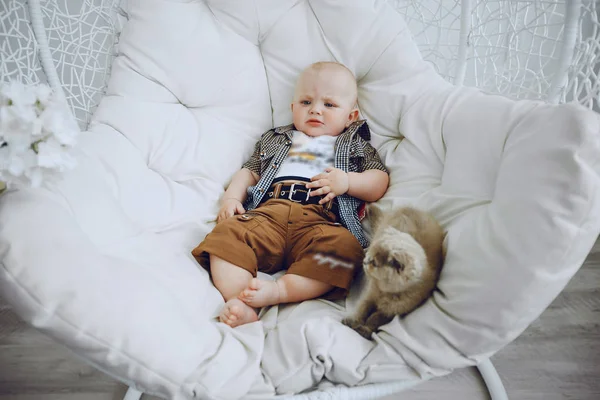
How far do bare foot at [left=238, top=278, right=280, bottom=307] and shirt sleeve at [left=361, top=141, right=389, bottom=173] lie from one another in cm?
42

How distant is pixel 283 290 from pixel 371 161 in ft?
1.40

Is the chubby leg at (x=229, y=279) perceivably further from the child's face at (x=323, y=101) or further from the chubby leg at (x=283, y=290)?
the child's face at (x=323, y=101)

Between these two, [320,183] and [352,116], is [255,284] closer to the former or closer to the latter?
[320,183]

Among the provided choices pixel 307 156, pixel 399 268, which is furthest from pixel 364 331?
pixel 307 156

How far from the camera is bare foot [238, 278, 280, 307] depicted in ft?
2.63

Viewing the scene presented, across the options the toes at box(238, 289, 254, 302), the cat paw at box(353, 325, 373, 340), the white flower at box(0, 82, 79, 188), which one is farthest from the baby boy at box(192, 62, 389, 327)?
the white flower at box(0, 82, 79, 188)

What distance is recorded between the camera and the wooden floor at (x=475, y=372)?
1.08 m

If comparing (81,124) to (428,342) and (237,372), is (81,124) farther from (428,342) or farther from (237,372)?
(428,342)

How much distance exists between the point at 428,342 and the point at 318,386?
0.18m

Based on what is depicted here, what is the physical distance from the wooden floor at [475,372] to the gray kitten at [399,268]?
0.48m

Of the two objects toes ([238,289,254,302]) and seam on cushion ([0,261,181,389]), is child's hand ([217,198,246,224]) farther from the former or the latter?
seam on cushion ([0,261,181,389])

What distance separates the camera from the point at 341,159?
3.58ft

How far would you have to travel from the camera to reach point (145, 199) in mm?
942

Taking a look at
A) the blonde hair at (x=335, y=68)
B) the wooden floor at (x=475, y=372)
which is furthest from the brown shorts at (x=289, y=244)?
the wooden floor at (x=475, y=372)
